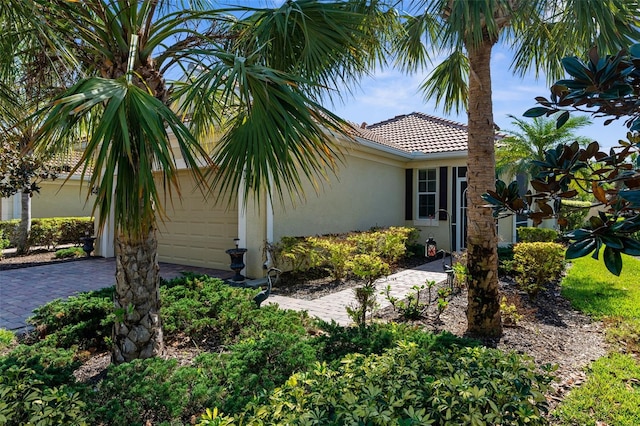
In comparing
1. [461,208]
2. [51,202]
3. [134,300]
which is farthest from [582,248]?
[51,202]

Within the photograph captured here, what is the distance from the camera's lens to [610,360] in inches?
177

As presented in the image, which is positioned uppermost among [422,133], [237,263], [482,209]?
[422,133]

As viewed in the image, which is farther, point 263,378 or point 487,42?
point 487,42

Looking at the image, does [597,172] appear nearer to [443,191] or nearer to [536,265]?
[536,265]

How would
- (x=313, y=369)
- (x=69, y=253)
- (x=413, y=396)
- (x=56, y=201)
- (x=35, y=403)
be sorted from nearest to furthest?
(x=413, y=396), (x=35, y=403), (x=313, y=369), (x=69, y=253), (x=56, y=201)

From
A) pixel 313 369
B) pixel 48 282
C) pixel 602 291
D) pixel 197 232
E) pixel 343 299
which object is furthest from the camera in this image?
pixel 197 232

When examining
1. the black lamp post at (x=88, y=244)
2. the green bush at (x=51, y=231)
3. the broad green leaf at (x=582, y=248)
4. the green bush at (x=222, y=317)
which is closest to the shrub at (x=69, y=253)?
the black lamp post at (x=88, y=244)

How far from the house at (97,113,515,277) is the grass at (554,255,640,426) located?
2.28 meters

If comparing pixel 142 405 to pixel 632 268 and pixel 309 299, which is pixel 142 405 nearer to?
pixel 309 299

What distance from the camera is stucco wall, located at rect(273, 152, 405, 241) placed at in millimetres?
10102

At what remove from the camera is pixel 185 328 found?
5145 millimetres

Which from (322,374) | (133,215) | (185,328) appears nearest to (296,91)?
(133,215)

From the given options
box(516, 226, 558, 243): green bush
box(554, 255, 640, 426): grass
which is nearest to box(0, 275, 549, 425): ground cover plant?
box(554, 255, 640, 426): grass

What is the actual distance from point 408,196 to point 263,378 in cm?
1216
